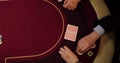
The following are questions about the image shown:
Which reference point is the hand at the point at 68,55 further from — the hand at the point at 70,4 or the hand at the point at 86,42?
the hand at the point at 70,4

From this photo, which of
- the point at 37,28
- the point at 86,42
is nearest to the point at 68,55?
the point at 86,42

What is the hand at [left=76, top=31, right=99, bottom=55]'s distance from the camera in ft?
5.78

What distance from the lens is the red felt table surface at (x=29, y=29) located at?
1728 millimetres

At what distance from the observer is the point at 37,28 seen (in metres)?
1.80

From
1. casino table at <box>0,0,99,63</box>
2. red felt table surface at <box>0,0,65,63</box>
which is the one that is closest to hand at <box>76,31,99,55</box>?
casino table at <box>0,0,99,63</box>

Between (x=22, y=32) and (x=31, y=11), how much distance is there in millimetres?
177

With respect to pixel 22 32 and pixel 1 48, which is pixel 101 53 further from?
pixel 1 48

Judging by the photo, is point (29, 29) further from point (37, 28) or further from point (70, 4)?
point (70, 4)

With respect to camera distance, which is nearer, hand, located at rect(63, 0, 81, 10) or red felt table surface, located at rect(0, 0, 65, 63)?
red felt table surface, located at rect(0, 0, 65, 63)

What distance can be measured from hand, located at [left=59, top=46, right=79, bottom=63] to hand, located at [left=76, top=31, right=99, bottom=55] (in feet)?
0.19

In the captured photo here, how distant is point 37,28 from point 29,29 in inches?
2.3

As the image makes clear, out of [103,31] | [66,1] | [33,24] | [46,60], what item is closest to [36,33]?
[33,24]

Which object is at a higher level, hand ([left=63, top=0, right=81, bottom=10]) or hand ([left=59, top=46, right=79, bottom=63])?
hand ([left=63, top=0, right=81, bottom=10])

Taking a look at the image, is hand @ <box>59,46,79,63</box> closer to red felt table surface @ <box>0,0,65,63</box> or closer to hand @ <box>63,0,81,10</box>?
red felt table surface @ <box>0,0,65,63</box>
